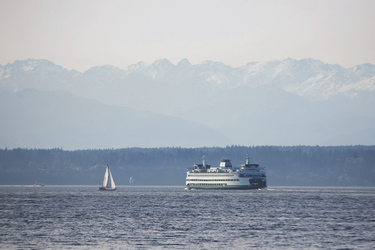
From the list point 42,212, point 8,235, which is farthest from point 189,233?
point 42,212

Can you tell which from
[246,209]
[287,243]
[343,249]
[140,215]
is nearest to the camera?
[343,249]

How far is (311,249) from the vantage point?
95.5 m

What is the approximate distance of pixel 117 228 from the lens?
121000 mm

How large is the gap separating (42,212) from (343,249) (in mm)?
78581

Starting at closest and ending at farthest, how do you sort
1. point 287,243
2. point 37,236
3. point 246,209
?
point 287,243
point 37,236
point 246,209

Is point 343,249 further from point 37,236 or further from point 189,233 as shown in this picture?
point 37,236

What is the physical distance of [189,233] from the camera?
372 feet

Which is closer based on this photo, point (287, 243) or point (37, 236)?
point (287, 243)

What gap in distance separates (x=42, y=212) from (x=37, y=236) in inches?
1952

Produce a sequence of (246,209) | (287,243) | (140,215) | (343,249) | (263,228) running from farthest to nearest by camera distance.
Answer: (246,209) → (140,215) → (263,228) → (287,243) → (343,249)

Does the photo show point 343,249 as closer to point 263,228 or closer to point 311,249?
point 311,249

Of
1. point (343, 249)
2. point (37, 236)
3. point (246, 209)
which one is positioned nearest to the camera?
point (343, 249)

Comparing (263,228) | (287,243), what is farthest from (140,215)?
(287,243)

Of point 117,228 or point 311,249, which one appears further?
point 117,228
